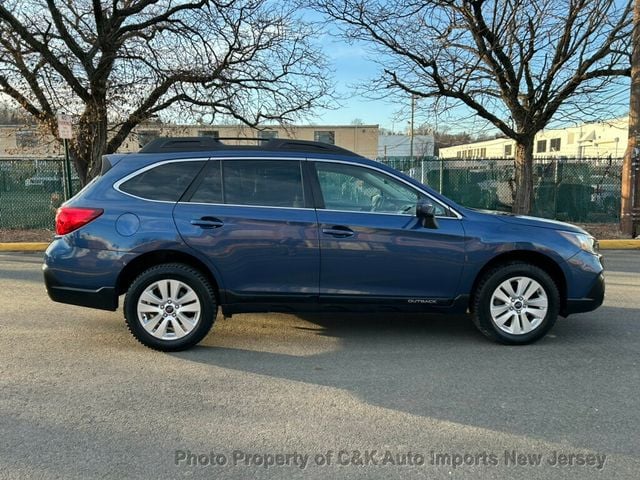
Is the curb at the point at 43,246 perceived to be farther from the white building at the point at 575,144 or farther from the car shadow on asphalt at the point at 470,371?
the white building at the point at 575,144

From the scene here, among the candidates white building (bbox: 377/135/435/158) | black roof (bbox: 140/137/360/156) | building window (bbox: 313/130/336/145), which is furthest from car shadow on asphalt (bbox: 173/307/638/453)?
white building (bbox: 377/135/435/158)

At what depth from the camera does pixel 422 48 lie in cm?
1104

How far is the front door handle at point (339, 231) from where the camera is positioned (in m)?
4.58

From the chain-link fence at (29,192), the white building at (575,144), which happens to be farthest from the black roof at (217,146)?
the white building at (575,144)

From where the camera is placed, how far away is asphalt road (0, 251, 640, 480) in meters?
2.94

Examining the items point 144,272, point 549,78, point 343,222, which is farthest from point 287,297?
point 549,78

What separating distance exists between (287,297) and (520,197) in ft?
31.7

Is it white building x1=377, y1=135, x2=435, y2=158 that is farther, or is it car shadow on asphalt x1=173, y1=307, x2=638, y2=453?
white building x1=377, y1=135, x2=435, y2=158

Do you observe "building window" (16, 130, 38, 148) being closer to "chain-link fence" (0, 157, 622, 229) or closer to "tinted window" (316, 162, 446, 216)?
"chain-link fence" (0, 157, 622, 229)

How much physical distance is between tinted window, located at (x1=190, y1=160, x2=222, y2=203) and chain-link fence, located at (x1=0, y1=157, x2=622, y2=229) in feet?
34.5

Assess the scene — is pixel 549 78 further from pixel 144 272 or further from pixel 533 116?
pixel 144 272

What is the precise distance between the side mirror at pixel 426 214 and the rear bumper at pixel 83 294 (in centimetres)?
280

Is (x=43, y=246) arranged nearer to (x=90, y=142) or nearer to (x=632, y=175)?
(x=90, y=142)

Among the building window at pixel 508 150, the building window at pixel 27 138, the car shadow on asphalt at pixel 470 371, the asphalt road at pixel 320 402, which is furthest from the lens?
the building window at pixel 508 150
